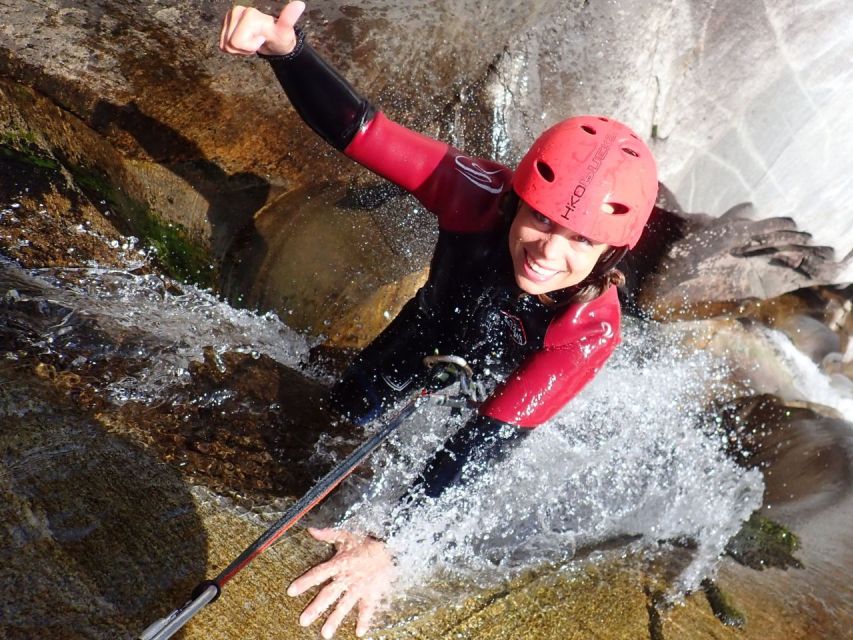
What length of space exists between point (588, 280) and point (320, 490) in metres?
1.17

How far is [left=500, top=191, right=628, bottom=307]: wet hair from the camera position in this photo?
2451 mm

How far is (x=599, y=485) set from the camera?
133 inches

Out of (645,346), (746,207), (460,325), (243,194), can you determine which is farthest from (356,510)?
(746,207)

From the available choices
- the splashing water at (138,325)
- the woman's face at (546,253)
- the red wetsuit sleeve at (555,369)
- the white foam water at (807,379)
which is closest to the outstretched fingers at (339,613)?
the red wetsuit sleeve at (555,369)

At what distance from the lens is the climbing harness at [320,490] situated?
61.9 inches

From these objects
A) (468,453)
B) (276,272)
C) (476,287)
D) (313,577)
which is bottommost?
(276,272)

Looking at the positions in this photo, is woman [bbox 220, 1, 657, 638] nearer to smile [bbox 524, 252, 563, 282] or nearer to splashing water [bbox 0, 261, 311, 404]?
smile [bbox 524, 252, 563, 282]

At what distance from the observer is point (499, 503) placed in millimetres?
2928

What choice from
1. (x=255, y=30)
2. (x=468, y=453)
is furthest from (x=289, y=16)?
(x=468, y=453)

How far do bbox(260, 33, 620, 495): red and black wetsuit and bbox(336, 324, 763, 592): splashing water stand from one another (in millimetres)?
238

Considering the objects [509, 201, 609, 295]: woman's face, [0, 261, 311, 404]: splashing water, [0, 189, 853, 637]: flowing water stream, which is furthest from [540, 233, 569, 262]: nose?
[0, 261, 311, 404]: splashing water

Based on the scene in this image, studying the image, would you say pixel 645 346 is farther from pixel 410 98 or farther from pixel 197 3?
pixel 197 3

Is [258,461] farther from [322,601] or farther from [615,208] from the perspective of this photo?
[615,208]

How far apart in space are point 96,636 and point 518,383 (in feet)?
4.91
